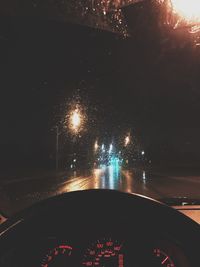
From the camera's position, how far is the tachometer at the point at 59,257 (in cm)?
331

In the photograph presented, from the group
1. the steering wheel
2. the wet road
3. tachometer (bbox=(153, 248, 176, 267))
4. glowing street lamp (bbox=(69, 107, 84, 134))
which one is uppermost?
glowing street lamp (bbox=(69, 107, 84, 134))

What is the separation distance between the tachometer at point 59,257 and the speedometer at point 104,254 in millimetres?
119

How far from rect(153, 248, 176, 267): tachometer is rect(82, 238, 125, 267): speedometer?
24cm

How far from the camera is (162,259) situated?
10.9ft

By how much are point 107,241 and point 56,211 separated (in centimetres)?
44

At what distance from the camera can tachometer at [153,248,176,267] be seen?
130 inches

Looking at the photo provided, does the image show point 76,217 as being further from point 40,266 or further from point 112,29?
point 112,29

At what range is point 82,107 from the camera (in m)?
16.6

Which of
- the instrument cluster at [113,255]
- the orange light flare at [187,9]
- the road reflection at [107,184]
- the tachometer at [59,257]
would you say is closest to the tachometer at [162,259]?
the instrument cluster at [113,255]

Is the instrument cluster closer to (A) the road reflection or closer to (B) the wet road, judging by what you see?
(B) the wet road

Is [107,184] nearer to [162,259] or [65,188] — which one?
[65,188]

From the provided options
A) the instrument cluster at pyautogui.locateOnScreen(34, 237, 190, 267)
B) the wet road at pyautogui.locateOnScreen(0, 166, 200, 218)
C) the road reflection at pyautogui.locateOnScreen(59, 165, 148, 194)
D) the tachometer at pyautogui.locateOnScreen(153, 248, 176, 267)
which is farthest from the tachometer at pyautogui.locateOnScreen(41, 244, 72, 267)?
the road reflection at pyautogui.locateOnScreen(59, 165, 148, 194)

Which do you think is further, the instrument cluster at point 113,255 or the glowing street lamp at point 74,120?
the glowing street lamp at point 74,120

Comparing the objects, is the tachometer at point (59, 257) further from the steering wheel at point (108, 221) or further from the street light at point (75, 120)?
the street light at point (75, 120)
